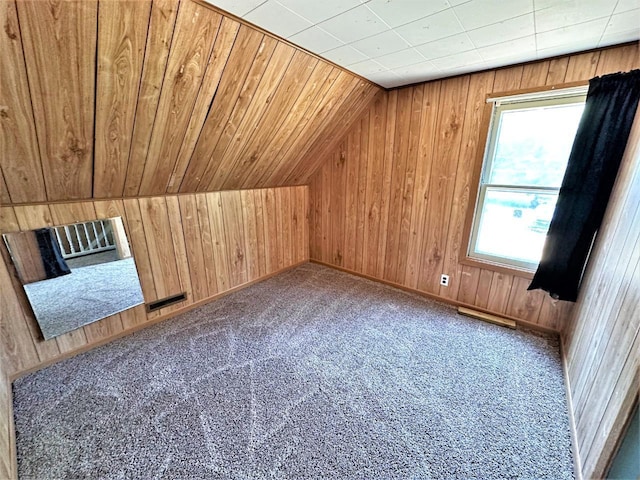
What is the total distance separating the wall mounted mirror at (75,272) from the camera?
1776 mm

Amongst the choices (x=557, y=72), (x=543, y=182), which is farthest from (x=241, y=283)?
(x=557, y=72)

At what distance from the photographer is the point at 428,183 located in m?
2.63

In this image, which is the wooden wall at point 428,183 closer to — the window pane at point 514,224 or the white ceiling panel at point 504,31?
the window pane at point 514,224

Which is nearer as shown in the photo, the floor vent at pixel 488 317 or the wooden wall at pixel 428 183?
the wooden wall at pixel 428 183

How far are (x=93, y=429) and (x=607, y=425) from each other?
239 centimetres

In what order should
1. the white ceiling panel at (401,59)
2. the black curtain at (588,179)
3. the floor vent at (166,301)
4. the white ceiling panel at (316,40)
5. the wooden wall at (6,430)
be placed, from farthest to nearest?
the floor vent at (166,301) < the white ceiling panel at (401,59) < the black curtain at (588,179) < the white ceiling panel at (316,40) < the wooden wall at (6,430)

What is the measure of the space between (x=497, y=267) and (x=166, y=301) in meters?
3.01

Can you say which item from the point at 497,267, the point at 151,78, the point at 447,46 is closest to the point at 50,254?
the point at 151,78

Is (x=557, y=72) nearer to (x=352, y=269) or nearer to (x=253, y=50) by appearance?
(x=253, y=50)

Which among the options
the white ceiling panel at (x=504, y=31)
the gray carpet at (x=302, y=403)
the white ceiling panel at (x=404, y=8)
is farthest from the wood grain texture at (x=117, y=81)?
the white ceiling panel at (x=504, y=31)

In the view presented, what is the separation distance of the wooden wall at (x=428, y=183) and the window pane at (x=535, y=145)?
0.59 ft

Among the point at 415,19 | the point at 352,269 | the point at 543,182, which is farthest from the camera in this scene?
the point at 352,269

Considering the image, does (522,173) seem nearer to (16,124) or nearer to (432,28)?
(432,28)

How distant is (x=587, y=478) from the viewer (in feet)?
3.73
